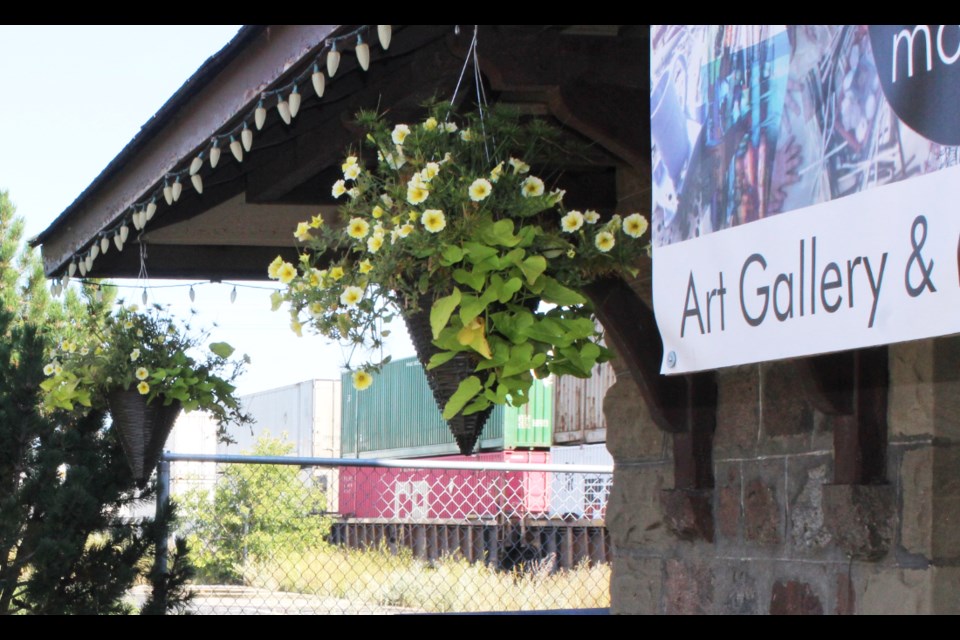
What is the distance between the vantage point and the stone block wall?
254 cm

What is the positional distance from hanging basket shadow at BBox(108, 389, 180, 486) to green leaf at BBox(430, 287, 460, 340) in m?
2.07

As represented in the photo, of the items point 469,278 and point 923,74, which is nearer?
point 923,74

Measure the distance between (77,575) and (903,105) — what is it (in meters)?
4.27

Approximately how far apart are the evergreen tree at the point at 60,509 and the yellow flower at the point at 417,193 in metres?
2.59

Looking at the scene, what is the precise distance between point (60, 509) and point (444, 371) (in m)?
2.95

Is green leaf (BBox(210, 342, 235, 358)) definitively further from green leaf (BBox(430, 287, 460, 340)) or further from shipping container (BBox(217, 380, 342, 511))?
shipping container (BBox(217, 380, 342, 511))

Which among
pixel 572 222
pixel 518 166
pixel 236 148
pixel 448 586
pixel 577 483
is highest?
pixel 236 148

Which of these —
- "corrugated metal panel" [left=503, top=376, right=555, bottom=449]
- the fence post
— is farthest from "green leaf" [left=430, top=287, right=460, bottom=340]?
"corrugated metal panel" [left=503, top=376, right=555, bottom=449]

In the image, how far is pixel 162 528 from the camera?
16.7 feet

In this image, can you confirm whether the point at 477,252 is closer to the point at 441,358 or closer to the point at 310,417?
the point at 441,358

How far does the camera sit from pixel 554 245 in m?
2.61

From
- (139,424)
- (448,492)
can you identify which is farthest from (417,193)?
(448,492)

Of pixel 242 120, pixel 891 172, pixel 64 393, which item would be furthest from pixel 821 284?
pixel 64 393

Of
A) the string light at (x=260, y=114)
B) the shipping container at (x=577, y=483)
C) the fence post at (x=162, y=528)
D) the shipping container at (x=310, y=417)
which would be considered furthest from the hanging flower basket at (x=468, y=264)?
the shipping container at (x=310, y=417)
